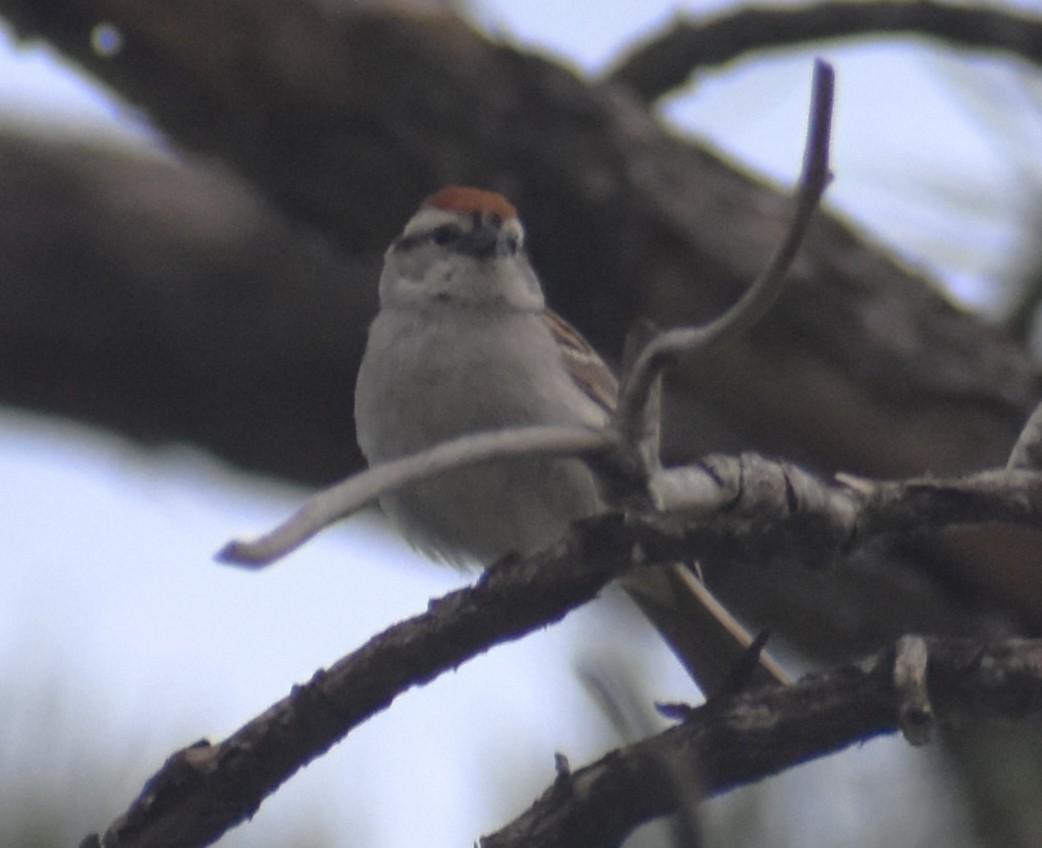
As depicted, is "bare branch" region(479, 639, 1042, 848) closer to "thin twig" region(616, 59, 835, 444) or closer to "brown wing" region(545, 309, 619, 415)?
"thin twig" region(616, 59, 835, 444)

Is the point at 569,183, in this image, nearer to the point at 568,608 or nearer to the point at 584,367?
the point at 584,367

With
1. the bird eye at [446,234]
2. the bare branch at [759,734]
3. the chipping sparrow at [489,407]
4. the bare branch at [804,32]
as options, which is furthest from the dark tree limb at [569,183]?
the bare branch at [759,734]

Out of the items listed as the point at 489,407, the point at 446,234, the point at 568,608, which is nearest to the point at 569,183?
the point at 446,234

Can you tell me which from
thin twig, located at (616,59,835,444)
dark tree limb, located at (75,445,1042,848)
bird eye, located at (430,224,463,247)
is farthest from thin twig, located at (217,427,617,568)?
bird eye, located at (430,224,463,247)

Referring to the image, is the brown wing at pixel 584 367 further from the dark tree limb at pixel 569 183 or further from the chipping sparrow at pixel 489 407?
the dark tree limb at pixel 569 183

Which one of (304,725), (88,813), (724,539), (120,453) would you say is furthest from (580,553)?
(120,453)

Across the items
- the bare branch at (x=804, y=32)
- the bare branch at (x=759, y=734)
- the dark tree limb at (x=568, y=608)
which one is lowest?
the bare branch at (x=759, y=734)
